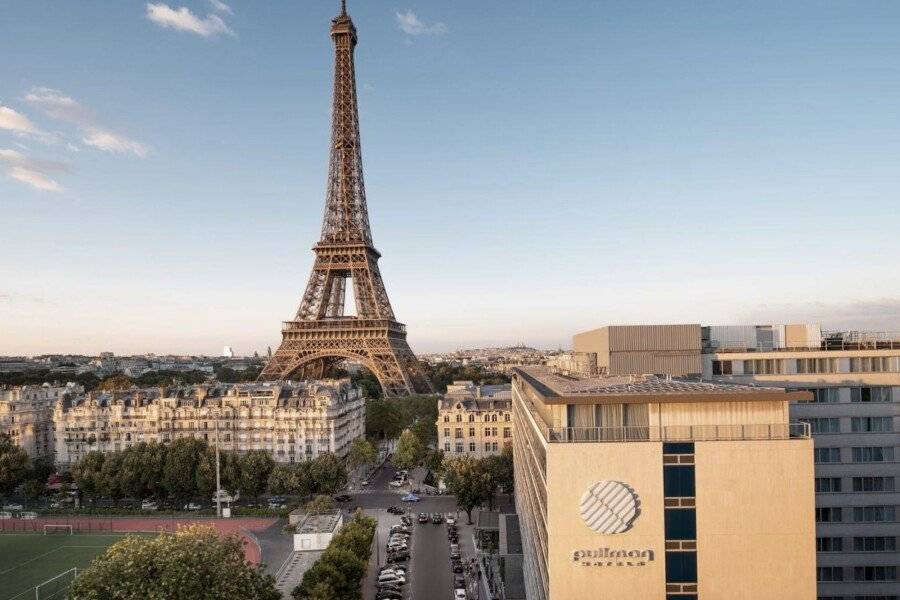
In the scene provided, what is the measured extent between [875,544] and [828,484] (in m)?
4.84

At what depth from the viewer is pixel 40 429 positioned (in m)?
93.6

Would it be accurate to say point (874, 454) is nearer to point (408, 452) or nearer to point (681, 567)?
point (681, 567)

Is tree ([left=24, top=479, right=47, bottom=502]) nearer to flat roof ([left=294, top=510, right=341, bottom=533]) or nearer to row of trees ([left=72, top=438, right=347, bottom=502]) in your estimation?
row of trees ([left=72, top=438, right=347, bottom=502])

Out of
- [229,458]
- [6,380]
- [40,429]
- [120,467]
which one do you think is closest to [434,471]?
[229,458]

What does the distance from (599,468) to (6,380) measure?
194803 millimetres

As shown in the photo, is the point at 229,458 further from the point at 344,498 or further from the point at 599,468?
the point at 599,468

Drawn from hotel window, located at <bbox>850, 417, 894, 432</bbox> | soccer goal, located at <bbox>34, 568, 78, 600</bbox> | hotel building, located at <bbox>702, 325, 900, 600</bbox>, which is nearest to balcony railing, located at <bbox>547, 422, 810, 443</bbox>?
hotel building, located at <bbox>702, 325, 900, 600</bbox>

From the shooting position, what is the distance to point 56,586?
1933 inches

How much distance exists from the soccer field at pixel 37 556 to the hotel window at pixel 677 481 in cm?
4643

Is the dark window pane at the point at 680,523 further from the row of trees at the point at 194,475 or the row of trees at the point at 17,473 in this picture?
the row of trees at the point at 17,473

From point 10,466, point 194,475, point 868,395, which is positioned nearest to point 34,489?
point 10,466

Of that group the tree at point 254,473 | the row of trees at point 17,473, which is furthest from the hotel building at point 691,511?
the row of trees at point 17,473

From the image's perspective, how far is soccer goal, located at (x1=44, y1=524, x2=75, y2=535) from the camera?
63606 millimetres

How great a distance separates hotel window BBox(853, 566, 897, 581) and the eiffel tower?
69688 millimetres
